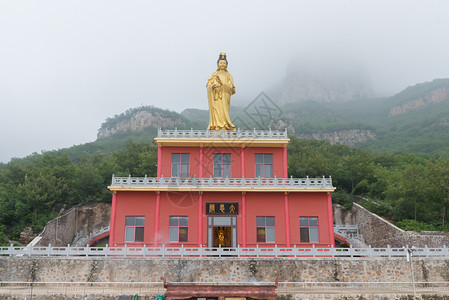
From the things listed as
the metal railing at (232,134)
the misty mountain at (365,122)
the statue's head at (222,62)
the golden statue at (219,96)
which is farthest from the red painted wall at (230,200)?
the misty mountain at (365,122)

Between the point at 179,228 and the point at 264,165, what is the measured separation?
6798 mm

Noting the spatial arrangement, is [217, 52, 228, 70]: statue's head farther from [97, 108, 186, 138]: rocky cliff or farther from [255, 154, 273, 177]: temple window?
[97, 108, 186, 138]: rocky cliff

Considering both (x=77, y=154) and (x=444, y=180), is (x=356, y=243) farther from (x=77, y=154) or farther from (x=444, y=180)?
(x=77, y=154)

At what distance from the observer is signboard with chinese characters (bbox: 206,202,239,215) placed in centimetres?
2058

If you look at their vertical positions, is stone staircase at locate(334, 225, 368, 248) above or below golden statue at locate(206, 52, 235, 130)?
below

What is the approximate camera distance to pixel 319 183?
20.7 meters

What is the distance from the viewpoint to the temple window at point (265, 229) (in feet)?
66.3

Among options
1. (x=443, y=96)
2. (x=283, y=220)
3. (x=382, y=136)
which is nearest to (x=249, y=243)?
(x=283, y=220)

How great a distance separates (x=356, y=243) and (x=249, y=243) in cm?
1028

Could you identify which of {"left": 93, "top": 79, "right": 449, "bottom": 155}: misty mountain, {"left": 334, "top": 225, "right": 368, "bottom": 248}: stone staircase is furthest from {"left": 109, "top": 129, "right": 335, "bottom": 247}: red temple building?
{"left": 93, "top": 79, "right": 449, "bottom": 155}: misty mountain

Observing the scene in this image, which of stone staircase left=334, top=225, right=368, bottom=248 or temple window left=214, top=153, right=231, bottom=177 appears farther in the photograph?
stone staircase left=334, top=225, right=368, bottom=248

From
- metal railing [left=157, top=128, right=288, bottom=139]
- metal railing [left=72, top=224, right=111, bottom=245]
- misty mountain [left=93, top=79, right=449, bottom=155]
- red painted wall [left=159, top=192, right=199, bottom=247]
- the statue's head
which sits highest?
misty mountain [left=93, top=79, right=449, bottom=155]

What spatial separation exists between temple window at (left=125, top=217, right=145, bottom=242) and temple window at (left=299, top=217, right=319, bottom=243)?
9501 millimetres

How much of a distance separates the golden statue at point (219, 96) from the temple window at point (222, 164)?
240 centimetres
